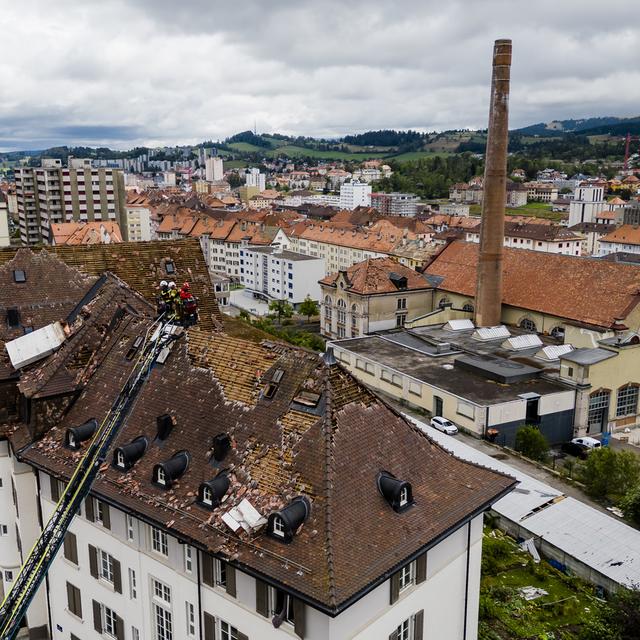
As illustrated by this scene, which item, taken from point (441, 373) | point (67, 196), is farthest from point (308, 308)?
point (67, 196)

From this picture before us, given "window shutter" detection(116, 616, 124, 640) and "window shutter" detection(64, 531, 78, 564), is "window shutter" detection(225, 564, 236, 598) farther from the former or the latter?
"window shutter" detection(64, 531, 78, 564)

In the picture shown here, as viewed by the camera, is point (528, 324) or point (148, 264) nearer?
point (148, 264)

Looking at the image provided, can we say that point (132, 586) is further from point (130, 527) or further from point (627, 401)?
point (627, 401)

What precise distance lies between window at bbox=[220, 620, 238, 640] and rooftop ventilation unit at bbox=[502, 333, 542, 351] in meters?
46.0

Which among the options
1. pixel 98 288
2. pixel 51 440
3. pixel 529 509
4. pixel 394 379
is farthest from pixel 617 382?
pixel 51 440

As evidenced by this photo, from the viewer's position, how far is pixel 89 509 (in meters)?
23.1

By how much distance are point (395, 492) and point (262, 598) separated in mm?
4478

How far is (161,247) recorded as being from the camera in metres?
37.0

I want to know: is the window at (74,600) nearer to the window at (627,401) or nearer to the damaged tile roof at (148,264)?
the damaged tile roof at (148,264)

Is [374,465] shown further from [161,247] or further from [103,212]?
[103,212]

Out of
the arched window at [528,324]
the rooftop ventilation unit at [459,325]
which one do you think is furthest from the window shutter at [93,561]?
the arched window at [528,324]

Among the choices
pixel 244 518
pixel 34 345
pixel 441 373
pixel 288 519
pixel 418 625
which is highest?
pixel 34 345

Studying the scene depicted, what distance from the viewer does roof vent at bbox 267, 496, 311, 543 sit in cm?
1725

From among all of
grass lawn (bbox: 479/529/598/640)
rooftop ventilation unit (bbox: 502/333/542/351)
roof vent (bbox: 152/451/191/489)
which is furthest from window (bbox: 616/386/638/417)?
roof vent (bbox: 152/451/191/489)
